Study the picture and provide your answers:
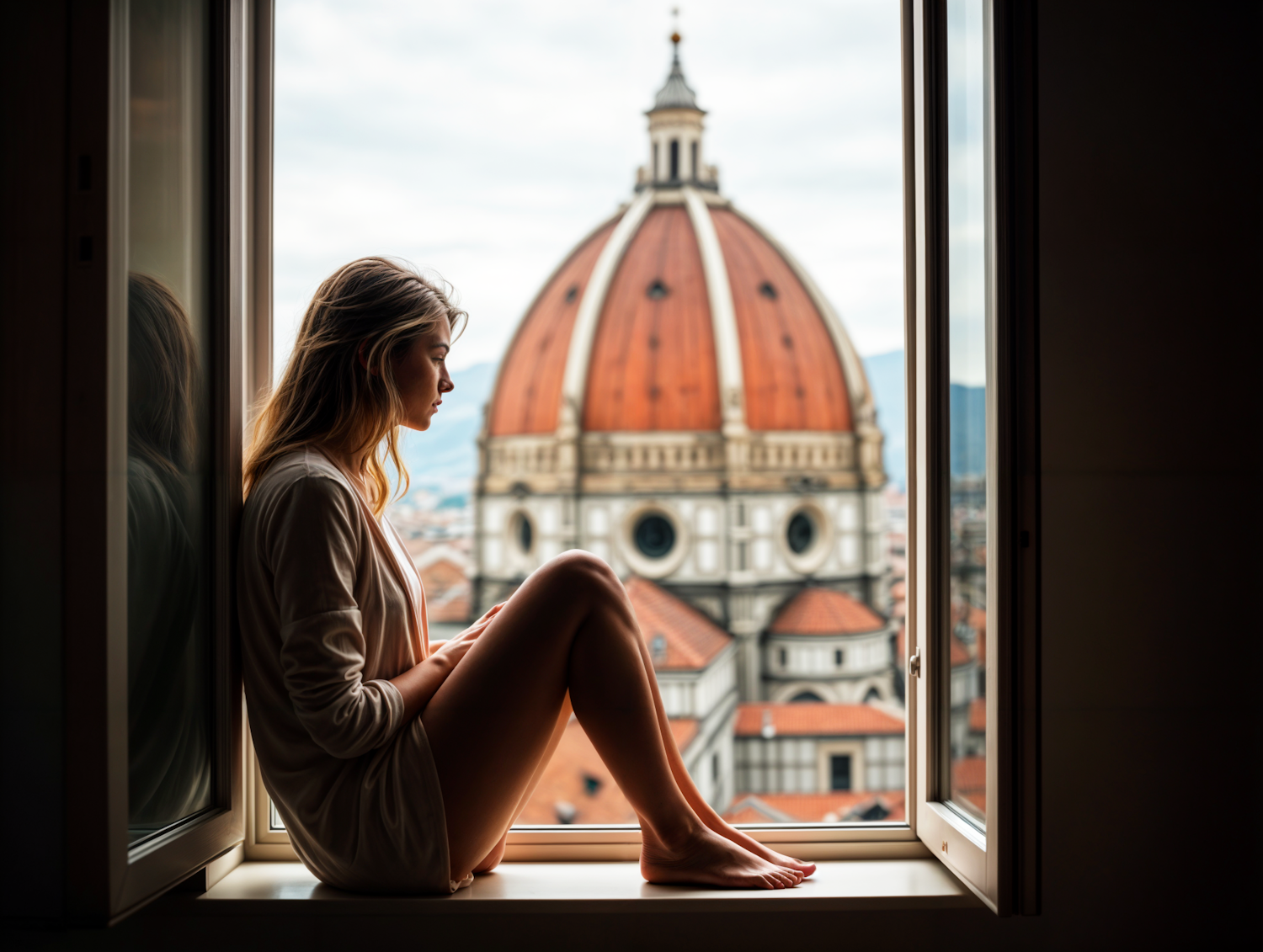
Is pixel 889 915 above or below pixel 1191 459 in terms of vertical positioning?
below

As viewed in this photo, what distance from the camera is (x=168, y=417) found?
1005mm

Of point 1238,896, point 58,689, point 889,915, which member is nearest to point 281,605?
point 58,689

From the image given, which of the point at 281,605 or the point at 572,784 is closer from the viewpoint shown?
the point at 281,605

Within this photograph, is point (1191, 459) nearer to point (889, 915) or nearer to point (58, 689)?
point (889, 915)

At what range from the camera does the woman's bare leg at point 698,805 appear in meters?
1.11

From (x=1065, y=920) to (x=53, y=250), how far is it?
4.46 ft

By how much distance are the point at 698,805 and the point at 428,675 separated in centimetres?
38

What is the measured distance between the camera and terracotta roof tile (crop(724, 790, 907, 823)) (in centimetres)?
2670

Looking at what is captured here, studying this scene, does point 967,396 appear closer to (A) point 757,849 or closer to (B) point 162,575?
(A) point 757,849

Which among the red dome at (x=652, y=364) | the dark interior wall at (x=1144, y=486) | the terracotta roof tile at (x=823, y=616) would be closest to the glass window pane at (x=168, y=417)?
the dark interior wall at (x=1144, y=486)

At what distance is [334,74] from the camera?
79.3 ft

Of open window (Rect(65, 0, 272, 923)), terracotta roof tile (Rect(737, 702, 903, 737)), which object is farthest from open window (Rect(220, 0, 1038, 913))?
terracotta roof tile (Rect(737, 702, 903, 737))

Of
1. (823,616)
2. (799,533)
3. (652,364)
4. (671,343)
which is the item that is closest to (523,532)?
(652,364)

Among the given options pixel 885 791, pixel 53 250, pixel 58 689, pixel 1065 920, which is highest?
pixel 53 250
